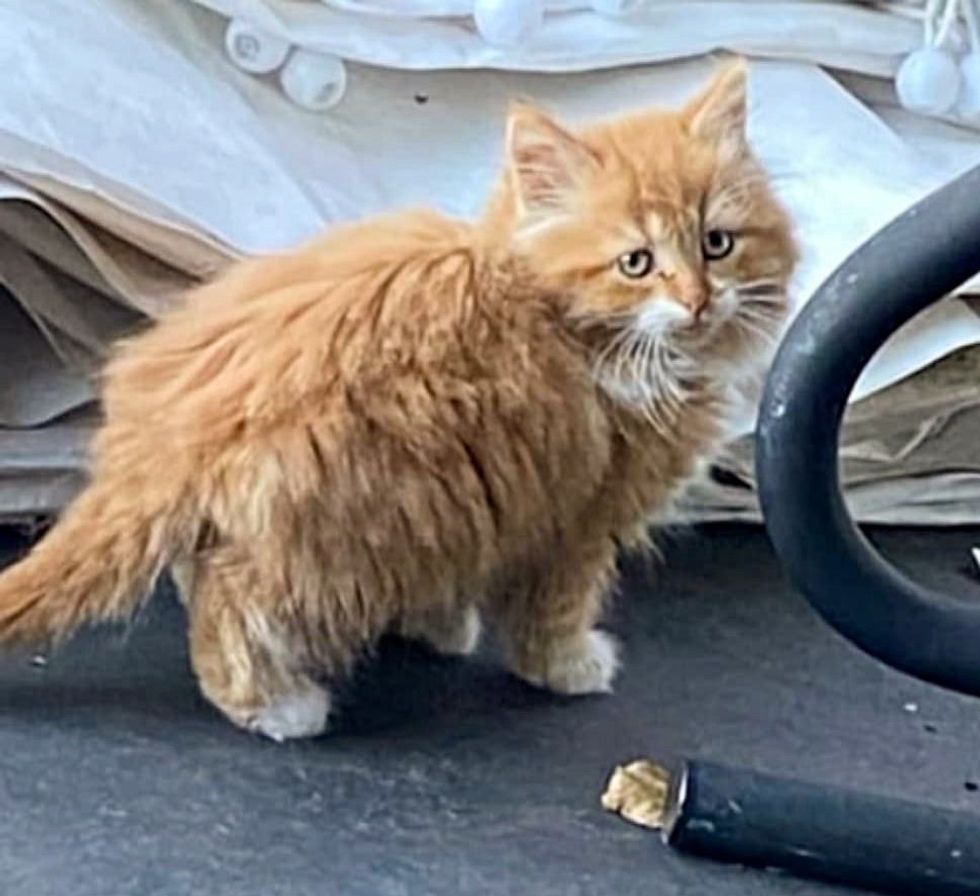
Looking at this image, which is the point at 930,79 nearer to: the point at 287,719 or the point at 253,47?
the point at 253,47

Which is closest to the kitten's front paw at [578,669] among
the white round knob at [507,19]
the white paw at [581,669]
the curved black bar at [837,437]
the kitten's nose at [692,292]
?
the white paw at [581,669]

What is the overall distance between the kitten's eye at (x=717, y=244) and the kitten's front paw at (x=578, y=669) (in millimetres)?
283

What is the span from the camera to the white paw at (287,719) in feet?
4.37

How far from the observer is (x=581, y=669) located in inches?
55.4

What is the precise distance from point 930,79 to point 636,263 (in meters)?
Result: 0.41

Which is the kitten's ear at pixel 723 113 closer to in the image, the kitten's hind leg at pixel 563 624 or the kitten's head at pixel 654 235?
the kitten's head at pixel 654 235

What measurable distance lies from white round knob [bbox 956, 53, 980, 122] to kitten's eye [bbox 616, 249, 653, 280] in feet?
1.40

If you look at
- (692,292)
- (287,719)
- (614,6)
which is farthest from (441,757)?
(614,6)

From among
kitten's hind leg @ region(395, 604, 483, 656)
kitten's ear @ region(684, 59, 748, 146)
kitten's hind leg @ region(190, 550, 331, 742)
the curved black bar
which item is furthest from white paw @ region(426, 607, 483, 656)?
the curved black bar

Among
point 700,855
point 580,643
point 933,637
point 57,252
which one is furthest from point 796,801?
point 57,252

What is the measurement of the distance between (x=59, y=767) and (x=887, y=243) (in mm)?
733

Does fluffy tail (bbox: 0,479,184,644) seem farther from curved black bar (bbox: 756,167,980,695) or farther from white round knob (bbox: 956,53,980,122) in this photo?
white round knob (bbox: 956,53,980,122)

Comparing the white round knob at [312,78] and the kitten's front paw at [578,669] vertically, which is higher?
the white round knob at [312,78]

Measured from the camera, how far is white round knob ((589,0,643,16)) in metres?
1.52
